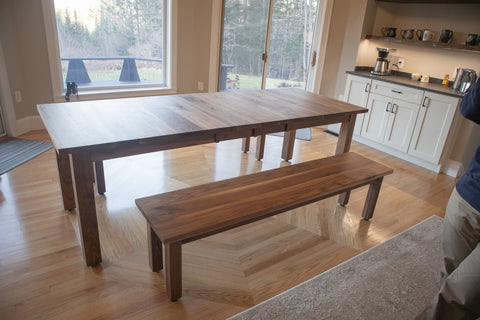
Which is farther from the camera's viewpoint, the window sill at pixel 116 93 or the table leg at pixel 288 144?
the window sill at pixel 116 93

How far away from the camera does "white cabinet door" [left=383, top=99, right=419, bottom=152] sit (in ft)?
12.5

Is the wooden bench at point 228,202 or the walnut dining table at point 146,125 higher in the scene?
the walnut dining table at point 146,125

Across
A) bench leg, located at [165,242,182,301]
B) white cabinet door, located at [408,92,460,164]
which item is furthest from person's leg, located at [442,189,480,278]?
white cabinet door, located at [408,92,460,164]

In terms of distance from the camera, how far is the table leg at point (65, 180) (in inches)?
86.4

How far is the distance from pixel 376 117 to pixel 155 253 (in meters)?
3.38

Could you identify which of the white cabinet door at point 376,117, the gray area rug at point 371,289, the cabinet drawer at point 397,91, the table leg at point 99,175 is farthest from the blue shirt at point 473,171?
the white cabinet door at point 376,117

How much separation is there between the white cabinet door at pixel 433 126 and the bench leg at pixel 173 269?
322 centimetres

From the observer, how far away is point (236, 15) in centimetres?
444

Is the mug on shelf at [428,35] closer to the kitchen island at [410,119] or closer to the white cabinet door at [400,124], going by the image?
the kitchen island at [410,119]

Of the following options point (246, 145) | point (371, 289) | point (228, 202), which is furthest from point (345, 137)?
point (228, 202)

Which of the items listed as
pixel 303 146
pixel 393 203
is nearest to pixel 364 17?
pixel 303 146

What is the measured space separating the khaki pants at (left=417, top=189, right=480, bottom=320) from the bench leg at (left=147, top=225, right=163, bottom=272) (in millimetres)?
1298

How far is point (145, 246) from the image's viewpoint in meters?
2.10

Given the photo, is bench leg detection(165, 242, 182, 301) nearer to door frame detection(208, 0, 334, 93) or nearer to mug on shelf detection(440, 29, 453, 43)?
door frame detection(208, 0, 334, 93)
